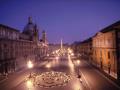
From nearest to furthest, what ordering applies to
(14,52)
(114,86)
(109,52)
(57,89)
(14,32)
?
(57,89), (114,86), (109,52), (14,52), (14,32)

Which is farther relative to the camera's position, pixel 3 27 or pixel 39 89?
pixel 3 27

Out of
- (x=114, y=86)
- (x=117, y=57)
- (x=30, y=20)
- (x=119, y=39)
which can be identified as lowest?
(x=114, y=86)

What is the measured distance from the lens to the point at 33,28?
129750 mm

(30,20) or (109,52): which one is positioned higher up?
(30,20)

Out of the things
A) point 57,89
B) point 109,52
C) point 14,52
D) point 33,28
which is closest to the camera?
point 57,89

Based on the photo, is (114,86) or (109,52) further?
(109,52)

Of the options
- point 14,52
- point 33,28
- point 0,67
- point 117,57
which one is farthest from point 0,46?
point 33,28

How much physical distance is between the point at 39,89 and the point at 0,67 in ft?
82.0

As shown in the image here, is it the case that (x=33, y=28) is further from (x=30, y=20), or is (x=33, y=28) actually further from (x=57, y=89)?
(x=57, y=89)

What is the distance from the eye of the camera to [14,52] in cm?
6581

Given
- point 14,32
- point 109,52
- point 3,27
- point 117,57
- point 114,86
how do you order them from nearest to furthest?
1. point 114,86
2. point 117,57
3. point 109,52
4. point 3,27
5. point 14,32

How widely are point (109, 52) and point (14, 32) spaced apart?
38.5 m

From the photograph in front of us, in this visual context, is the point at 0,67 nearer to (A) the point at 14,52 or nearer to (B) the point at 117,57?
(A) the point at 14,52

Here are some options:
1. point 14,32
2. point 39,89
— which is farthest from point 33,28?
point 39,89
